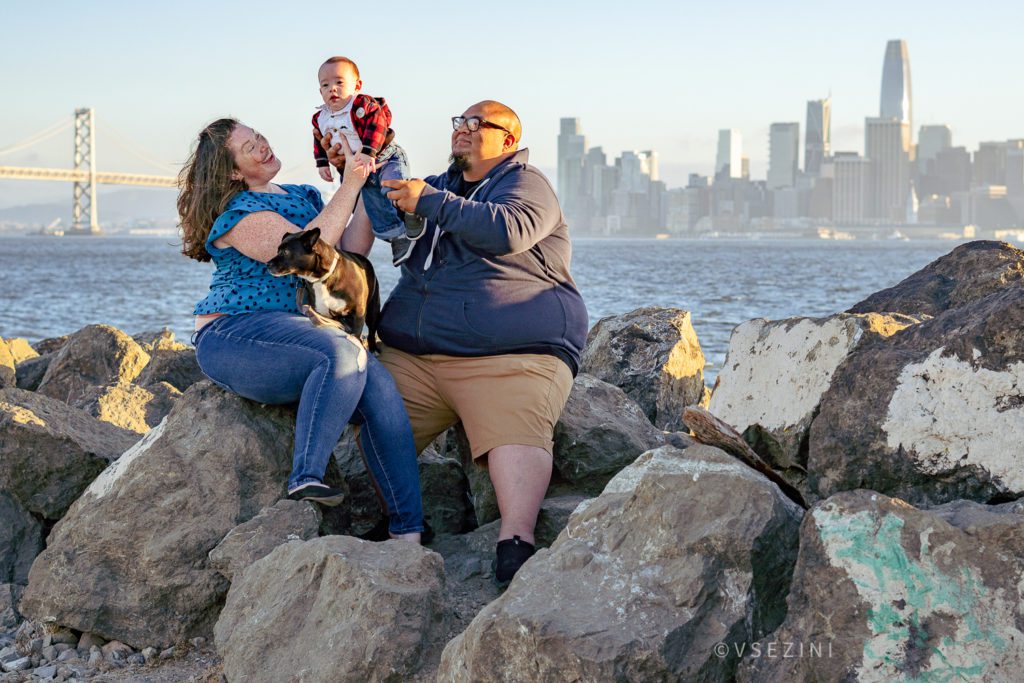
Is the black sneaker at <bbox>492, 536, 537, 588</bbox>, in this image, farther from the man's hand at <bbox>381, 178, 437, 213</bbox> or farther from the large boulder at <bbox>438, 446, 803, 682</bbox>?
the man's hand at <bbox>381, 178, 437, 213</bbox>

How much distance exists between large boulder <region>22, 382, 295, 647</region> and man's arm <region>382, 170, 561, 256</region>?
0.80 meters

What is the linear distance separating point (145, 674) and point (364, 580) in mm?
756

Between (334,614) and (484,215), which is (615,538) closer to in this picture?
(334,614)

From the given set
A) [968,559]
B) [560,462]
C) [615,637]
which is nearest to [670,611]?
[615,637]

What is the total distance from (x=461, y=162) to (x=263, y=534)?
4.33 feet

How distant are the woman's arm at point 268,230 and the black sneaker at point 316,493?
704 millimetres

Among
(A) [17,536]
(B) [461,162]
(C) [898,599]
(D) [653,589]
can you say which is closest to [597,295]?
(B) [461,162]

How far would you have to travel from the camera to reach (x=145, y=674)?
311 cm

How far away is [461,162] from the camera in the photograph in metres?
3.72

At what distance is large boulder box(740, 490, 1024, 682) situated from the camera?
224 centimetres

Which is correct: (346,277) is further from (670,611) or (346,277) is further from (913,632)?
(913,632)

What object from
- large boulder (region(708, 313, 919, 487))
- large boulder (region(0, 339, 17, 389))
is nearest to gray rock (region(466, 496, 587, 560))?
large boulder (region(708, 313, 919, 487))

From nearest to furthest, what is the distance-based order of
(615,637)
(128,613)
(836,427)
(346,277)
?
(615,637), (836,427), (128,613), (346,277)

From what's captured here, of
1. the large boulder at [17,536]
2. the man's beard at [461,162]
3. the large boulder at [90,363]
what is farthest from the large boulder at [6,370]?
the man's beard at [461,162]
